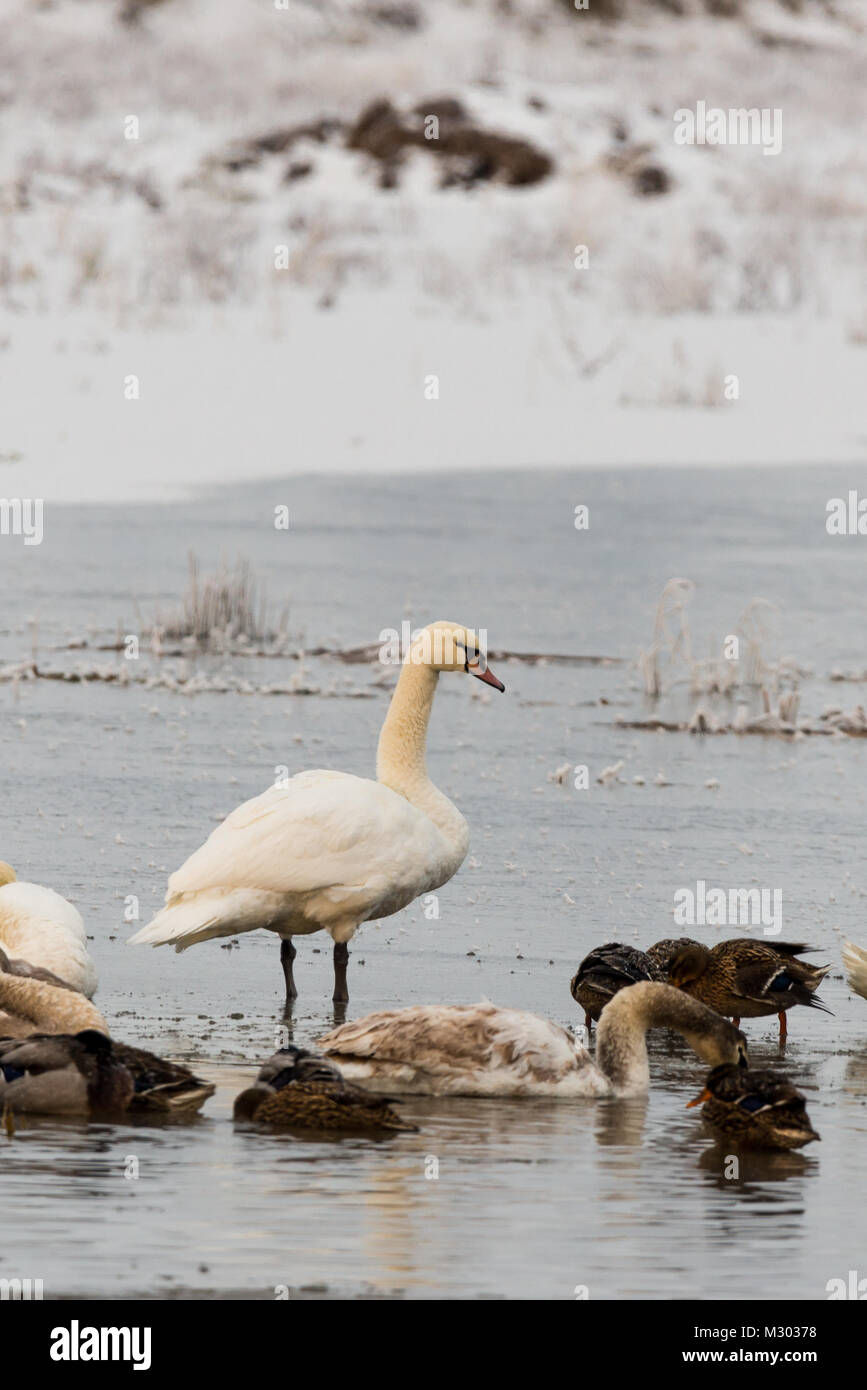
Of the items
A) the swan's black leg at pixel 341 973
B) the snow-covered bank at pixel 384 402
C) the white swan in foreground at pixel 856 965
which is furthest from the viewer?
the snow-covered bank at pixel 384 402

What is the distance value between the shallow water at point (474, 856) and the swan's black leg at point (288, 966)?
0.08m

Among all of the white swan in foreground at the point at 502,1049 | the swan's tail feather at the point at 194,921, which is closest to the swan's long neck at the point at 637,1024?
the white swan in foreground at the point at 502,1049

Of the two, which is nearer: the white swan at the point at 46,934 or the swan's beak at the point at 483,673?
the white swan at the point at 46,934

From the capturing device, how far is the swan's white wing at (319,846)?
29.7ft

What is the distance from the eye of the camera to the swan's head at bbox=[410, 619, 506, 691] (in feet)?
32.8

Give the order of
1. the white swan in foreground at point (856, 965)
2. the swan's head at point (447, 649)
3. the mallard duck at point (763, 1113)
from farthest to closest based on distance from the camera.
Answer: the swan's head at point (447, 649), the white swan in foreground at point (856, 965), the mallard duck at point (763, 1113)

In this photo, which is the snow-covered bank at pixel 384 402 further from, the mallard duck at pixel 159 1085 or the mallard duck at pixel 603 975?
the mallard duck at pixel 159 1085

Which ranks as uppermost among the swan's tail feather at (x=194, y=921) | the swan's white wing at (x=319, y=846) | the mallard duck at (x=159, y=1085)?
the swan's white wing at (x=319, y=846)

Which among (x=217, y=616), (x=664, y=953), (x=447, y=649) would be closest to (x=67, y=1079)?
(x=664, y=953)

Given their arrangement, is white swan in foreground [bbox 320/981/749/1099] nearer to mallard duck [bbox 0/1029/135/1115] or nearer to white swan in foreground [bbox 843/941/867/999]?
mallard duck [bbox 0/1029/135/1115]

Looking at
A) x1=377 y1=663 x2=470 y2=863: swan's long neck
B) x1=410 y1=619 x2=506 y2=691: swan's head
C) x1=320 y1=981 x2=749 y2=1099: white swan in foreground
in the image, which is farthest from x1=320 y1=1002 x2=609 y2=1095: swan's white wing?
x1=410 y1=619 x2=506 y2=691: swan's head

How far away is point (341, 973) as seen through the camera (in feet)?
29.5

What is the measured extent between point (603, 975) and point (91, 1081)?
1994mm
